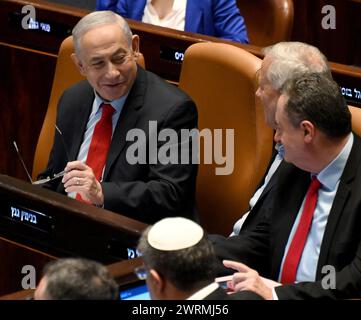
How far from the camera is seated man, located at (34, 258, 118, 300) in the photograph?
1.25 meters

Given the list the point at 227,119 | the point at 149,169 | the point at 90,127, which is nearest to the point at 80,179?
the point at 149,169

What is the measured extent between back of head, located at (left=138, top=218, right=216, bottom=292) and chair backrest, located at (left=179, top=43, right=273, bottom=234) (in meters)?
0.80

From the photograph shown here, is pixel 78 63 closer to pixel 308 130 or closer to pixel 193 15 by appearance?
pixel 193 15

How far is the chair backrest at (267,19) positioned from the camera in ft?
9.23

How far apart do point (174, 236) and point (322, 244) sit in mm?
454

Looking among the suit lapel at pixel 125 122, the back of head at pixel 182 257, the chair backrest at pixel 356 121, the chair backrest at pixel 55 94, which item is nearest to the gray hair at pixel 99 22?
the suit lapel at pixel 125 122

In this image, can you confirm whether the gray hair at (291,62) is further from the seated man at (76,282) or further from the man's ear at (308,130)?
the seated man at (76,282)

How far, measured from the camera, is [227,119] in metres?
2.23

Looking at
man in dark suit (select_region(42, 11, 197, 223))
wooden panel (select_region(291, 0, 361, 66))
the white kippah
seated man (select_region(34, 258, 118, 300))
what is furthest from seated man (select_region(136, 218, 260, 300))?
wooden panel (select_region(291, 0, 361, 66))

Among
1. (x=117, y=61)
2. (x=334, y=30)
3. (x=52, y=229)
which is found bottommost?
(x=52, y=229)

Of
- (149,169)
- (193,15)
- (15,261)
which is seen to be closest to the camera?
(15,261)

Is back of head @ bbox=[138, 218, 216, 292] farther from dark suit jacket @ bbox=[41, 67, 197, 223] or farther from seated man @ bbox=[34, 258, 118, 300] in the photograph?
dark suit jacket @ bbox=[41, 67, 197, 223]

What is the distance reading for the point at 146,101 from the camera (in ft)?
7.10
